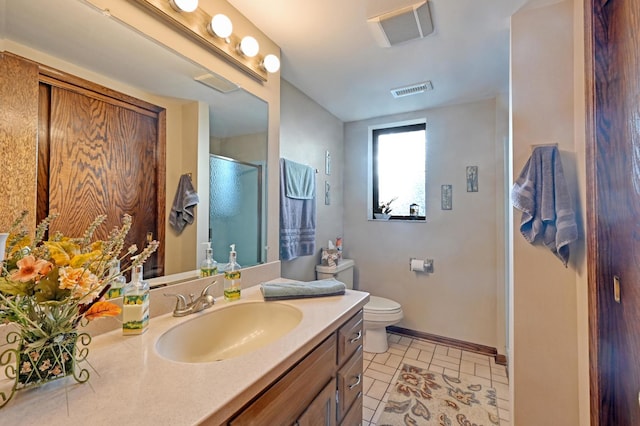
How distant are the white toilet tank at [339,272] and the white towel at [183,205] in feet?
4.80

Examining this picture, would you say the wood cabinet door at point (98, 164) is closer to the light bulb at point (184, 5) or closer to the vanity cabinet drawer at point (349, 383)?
the light bulb at point (184, 5)

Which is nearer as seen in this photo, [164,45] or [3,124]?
[3,124]

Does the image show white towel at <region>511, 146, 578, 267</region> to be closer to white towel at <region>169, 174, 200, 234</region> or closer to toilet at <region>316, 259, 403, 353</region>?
toilet at <region>316, 259, 403, 353</region>

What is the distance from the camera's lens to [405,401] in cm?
182

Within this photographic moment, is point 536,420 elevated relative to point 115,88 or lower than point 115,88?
lower

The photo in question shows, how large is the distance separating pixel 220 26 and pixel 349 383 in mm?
1671

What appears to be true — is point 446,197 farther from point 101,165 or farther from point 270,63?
point 101,165

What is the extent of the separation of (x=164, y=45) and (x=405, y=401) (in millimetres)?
2343

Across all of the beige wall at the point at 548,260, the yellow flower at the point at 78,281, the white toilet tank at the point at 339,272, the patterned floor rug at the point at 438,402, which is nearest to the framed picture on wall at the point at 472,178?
the beige wall at the point at 548,260

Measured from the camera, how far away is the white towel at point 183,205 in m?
1.20

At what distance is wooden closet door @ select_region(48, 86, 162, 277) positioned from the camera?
2.84 feet

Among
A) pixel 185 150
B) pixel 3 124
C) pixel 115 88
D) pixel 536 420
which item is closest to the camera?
pixel 3 124

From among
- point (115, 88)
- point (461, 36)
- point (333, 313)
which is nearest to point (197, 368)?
point (333, 313)

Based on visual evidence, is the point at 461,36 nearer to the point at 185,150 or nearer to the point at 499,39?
the point at 499,39
